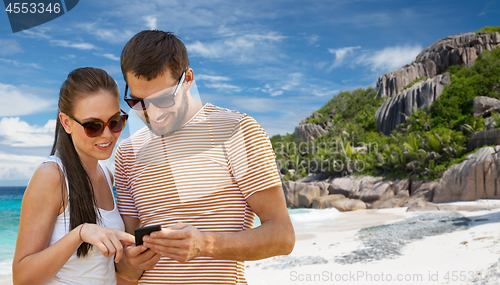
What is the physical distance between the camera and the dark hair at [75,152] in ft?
6.44

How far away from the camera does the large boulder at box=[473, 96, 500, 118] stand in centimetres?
2509

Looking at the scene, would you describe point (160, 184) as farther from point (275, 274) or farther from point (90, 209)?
point (275, 274)

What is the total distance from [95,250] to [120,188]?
0.41 metres

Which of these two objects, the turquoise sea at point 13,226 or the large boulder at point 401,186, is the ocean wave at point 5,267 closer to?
the turquoise sea at point 13,226

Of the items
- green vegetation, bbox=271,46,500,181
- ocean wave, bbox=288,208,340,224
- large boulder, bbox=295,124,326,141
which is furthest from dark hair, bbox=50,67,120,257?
large boulder, bbox=295,124,326,141

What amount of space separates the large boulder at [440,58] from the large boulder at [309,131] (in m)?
11.4

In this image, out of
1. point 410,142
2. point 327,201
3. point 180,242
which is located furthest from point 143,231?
point 410,142

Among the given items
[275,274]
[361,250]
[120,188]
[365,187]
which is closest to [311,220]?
[365,187]

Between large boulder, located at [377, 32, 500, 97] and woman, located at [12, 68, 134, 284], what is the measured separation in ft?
151

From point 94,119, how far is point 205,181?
2.62ft

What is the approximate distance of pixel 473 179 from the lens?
734 inches

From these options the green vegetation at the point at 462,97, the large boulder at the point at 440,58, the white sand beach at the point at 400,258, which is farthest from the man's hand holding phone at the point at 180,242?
the large boulder at the point at 440,58

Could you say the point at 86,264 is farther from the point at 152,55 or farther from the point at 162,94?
the point at 152,55

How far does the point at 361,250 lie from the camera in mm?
9398
